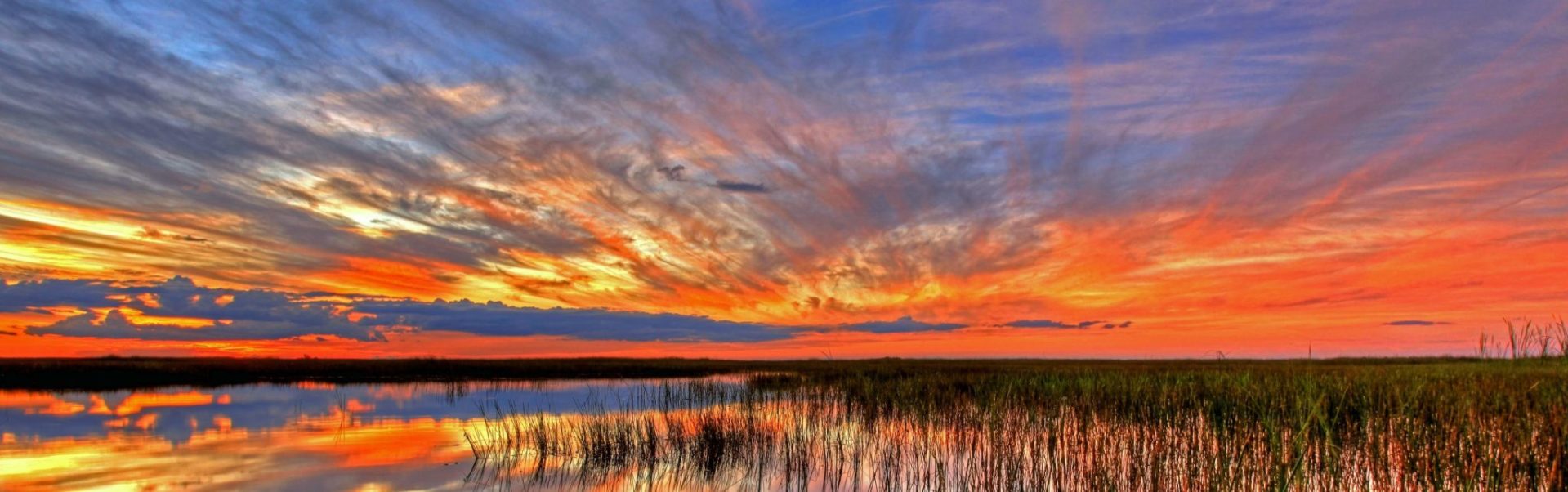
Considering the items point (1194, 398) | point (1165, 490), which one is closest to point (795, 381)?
point (1194, 398)

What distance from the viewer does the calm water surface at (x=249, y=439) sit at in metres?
12.9

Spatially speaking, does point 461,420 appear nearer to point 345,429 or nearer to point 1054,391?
point 345,429

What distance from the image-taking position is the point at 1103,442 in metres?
11.5

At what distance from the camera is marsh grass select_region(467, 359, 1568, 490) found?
351 inches

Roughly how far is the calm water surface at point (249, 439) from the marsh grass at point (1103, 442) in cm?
146

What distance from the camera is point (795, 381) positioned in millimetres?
34719

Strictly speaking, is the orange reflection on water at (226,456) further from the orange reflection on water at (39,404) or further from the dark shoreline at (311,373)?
the dark shoreline at (311,373)

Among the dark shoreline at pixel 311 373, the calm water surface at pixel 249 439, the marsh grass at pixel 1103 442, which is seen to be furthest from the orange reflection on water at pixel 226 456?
the dark shoreline at pixel 311 373

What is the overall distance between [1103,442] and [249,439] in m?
17.5

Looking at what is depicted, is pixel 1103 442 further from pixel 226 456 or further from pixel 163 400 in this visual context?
pixel 163 400

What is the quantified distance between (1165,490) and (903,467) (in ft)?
12.9

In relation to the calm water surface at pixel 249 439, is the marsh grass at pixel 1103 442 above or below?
above

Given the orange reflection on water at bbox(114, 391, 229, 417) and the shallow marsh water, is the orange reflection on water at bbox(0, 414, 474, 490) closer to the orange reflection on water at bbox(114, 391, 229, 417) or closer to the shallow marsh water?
the shallow marsh water

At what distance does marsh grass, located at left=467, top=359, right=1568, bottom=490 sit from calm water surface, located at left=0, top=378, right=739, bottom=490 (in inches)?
57.3
